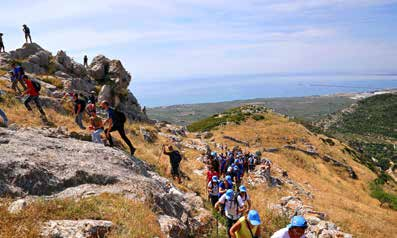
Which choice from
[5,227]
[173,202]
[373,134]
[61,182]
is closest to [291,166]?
[173,202]

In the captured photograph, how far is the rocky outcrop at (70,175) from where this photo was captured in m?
8.62

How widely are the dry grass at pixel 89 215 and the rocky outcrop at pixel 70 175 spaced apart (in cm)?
46

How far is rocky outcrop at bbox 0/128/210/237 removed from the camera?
8617 mm

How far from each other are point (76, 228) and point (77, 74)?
94.3ft

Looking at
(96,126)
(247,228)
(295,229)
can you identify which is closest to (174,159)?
(96,126)

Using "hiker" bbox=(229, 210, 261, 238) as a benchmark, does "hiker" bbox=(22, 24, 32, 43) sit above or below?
above

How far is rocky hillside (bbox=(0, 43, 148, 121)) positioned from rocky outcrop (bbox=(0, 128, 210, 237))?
15.4 metres

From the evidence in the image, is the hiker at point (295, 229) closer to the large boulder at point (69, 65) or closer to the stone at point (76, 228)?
the stone at point (76, 228)

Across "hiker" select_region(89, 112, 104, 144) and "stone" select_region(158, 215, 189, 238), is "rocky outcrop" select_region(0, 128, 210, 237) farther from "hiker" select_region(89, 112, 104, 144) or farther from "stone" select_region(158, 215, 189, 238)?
"hiker" select_region(89, 112, 104, 144)

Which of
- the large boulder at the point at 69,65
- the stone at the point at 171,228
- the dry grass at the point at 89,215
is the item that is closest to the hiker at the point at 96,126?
the dry grass at the point at 89,215

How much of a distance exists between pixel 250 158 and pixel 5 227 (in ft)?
86.9

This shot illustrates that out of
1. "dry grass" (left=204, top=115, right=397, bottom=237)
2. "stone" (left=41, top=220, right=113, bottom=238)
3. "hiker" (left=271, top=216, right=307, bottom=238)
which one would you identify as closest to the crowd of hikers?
"hiker" (left=271, top=216, right=307, bottom=238)

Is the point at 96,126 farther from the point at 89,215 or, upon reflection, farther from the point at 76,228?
the point at 76,228

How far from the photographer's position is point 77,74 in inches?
1302
